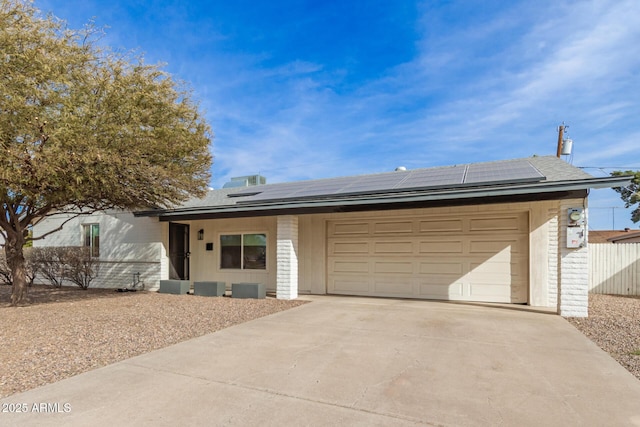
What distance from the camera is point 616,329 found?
670cm

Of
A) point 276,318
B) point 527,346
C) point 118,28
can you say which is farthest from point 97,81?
point 527,346

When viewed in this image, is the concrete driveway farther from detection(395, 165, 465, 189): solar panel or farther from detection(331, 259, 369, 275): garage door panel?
detection(331, 259, 369, 275): garage door panel

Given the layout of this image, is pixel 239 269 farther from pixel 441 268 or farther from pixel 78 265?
pixel 441 268

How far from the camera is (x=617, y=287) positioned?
12414mm

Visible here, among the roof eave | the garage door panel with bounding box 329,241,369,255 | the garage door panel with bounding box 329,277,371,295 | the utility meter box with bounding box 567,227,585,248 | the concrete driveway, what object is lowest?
the garage door panel with bounding box 329,277,371,295

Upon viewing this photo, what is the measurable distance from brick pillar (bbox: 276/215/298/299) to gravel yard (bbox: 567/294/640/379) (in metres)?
6.65

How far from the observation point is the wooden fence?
12.2m

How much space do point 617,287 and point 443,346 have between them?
35.4 feet

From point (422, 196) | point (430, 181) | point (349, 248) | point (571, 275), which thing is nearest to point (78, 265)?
point (349, 248)

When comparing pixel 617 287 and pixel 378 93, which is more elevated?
pixel 378 93

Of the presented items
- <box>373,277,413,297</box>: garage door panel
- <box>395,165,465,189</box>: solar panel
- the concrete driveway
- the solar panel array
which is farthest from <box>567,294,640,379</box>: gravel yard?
<box>373,277,413,297</box>: garage door panel

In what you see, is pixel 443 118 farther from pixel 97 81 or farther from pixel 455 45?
pixel 97 81

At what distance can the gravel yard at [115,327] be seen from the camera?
4.70m

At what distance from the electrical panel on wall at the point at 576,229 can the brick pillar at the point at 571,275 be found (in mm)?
83
